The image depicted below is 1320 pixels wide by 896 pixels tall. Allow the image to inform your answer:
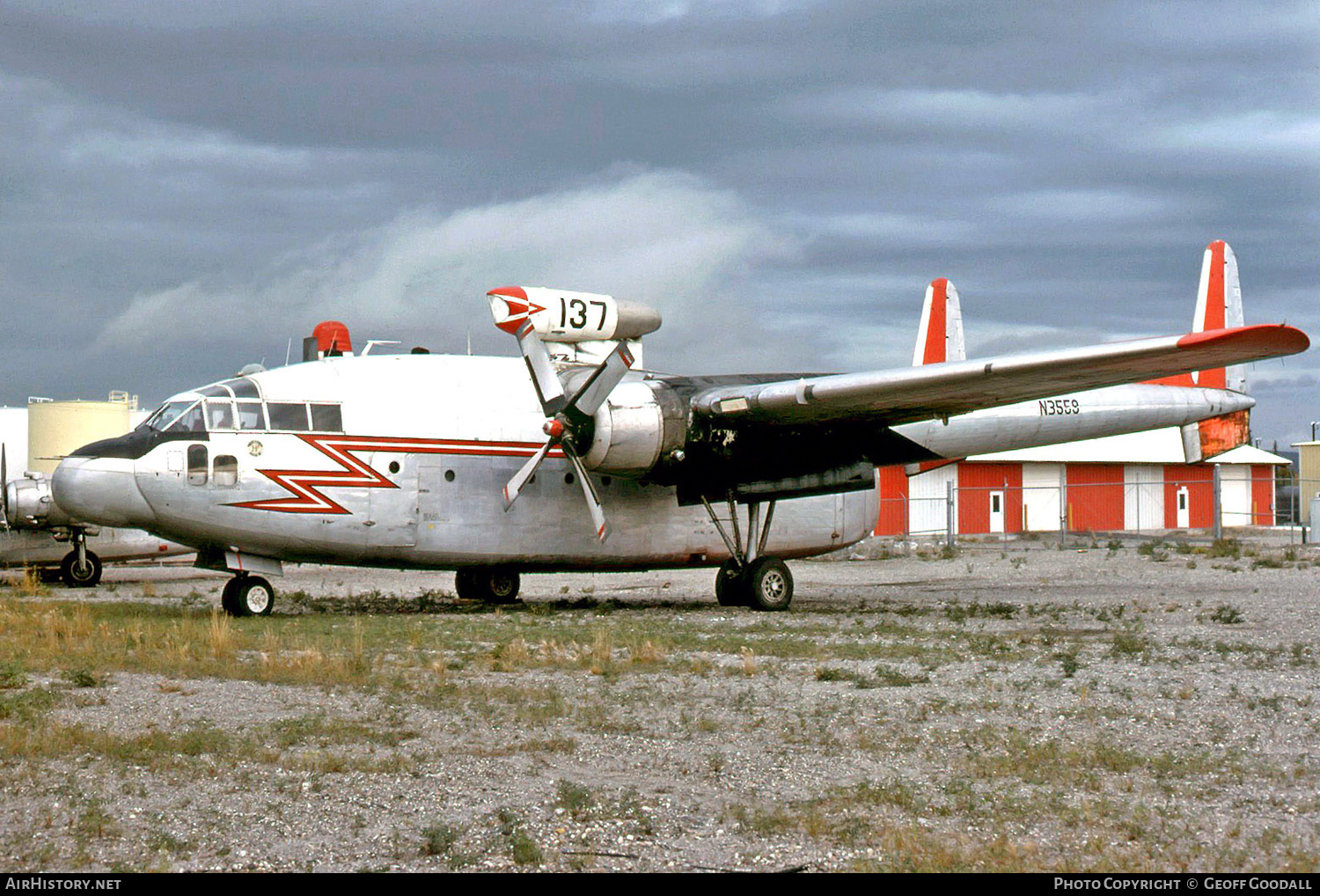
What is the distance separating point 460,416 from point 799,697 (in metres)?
9.52

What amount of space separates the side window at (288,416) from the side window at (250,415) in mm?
131

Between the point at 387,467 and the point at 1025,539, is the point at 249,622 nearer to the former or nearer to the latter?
the point at 387,467

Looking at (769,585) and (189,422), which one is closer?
(189,422)

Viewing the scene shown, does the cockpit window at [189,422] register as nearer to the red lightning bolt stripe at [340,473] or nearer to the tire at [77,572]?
the red lightning bolt stripe at [340,473]

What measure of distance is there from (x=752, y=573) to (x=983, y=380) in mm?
4898

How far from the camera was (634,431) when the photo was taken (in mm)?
18109

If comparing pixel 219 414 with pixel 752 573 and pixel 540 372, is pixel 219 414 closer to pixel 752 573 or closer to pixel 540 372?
pixel 540 372

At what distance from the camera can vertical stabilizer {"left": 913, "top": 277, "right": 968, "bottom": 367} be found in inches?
1109

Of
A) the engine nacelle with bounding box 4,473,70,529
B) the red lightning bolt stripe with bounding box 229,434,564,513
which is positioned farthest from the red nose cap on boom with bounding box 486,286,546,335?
the engine nacelle with bounding box 4,473,70,529

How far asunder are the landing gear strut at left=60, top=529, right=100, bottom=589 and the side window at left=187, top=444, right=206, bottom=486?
49.3ft

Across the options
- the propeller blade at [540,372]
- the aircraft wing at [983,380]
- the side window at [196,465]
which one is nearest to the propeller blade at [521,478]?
the propeller blade at [540,372]

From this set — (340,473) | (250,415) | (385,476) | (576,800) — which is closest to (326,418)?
(340,473)

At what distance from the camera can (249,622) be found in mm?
16688
